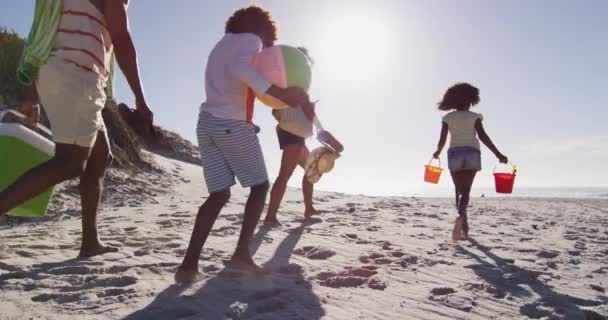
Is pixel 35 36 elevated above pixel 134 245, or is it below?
above

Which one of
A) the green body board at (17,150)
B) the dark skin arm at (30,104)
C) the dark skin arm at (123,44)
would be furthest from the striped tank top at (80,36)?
the green body board at (17,150)

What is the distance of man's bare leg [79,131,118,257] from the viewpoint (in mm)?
3102

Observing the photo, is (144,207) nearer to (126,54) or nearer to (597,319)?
(126,54)

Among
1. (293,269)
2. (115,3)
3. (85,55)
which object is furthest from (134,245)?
(115,3)

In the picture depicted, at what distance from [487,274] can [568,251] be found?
1508 mm

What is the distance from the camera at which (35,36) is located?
98.4 inches

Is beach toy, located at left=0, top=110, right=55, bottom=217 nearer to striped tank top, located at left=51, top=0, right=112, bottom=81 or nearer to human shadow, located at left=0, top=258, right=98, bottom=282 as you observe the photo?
human shadow, located at left=0, top=258, right=98, bottom=282

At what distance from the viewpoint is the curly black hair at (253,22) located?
2949mm

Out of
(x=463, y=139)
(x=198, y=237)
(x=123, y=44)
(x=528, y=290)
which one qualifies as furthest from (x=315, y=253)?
(x=463, y=139)

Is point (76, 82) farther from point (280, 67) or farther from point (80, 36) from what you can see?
point (280, 67)

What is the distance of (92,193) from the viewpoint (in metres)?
3.15

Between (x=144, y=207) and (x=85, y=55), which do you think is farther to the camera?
(x=144, y=207)

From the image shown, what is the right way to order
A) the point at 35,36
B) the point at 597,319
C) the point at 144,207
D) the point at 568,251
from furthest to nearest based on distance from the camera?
1. the point at 144,207
2. the point at 568,251
3. the point at 35,36
4. the point at 597,319

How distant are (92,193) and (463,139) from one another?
12.5 ft
